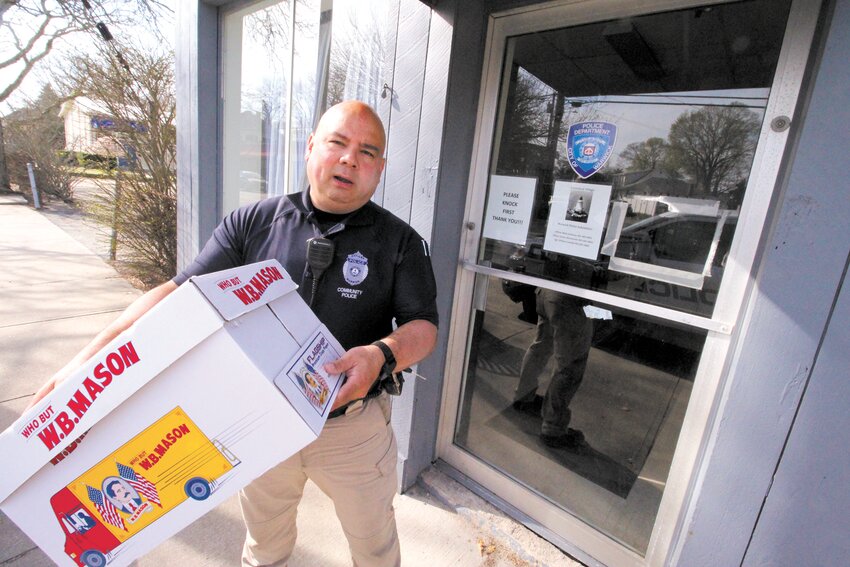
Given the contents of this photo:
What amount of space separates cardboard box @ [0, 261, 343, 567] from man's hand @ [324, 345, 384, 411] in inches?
5.7

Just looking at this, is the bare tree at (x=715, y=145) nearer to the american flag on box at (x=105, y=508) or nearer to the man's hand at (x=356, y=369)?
the man's hand at (x=356, y=369)

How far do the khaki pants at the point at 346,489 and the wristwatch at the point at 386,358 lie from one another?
0.29 metres

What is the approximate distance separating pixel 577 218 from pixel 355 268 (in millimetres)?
1086

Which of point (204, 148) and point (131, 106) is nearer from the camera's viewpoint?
point (204, 148)

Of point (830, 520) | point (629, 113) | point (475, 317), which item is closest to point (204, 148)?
point (475, 317)

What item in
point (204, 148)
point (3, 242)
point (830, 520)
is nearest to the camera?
point (830, 520)

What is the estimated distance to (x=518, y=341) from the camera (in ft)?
7.35

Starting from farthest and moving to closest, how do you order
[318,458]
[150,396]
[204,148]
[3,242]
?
[3,242]
[204,148]
[318,458]
[150,396]

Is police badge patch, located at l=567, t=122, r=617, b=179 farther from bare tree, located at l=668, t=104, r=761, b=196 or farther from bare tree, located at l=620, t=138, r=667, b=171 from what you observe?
bare tree, located at l=668, t=104, r=761, b=196

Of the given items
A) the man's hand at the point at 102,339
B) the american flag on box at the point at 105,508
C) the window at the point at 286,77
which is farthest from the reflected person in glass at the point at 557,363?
the american flag on box at the point at 105,508

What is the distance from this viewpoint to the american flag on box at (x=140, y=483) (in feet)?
2.86

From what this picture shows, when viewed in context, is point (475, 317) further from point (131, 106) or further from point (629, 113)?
point (131, 106)

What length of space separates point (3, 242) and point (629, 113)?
9.54 metres

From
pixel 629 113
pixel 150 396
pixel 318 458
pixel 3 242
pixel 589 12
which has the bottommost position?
pixel 3 242
